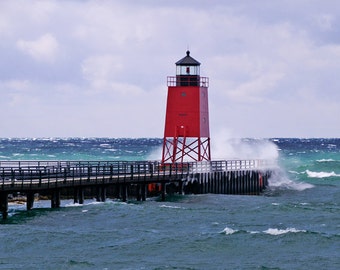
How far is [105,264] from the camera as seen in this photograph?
3297cm

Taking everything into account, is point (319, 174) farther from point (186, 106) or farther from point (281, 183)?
point (186, 106)

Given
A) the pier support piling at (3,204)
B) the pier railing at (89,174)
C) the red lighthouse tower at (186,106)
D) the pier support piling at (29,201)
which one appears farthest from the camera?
the red lighthouse tower at (186,106)

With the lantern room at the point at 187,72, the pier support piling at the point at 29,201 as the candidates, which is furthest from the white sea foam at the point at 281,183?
the pier support piling at the point at 29,201

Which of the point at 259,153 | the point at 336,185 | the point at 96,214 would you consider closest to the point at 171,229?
the point at 96,214

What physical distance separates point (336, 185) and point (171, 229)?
3953 cm

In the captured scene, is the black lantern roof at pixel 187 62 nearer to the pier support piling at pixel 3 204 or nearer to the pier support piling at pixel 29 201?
the pier support piling at pixel 29 201

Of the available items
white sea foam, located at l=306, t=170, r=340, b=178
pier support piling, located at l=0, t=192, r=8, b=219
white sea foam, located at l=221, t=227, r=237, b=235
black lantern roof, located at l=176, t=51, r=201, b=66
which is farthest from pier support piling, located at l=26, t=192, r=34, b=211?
white sea foam, located at l=306, t=170, r=340, b=178

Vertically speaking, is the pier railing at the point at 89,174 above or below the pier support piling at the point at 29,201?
above

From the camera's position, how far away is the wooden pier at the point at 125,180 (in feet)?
156

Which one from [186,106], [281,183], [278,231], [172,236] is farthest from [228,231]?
[281,183]

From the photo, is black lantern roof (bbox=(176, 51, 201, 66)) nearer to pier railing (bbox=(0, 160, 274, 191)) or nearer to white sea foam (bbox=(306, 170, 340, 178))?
pier railing (bbox=(0, 160, 274, 191))

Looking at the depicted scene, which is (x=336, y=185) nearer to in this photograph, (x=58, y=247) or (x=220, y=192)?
(x=220, y=192)

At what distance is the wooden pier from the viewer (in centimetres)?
4744

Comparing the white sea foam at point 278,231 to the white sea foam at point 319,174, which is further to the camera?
the white sea foam at point 319,174
